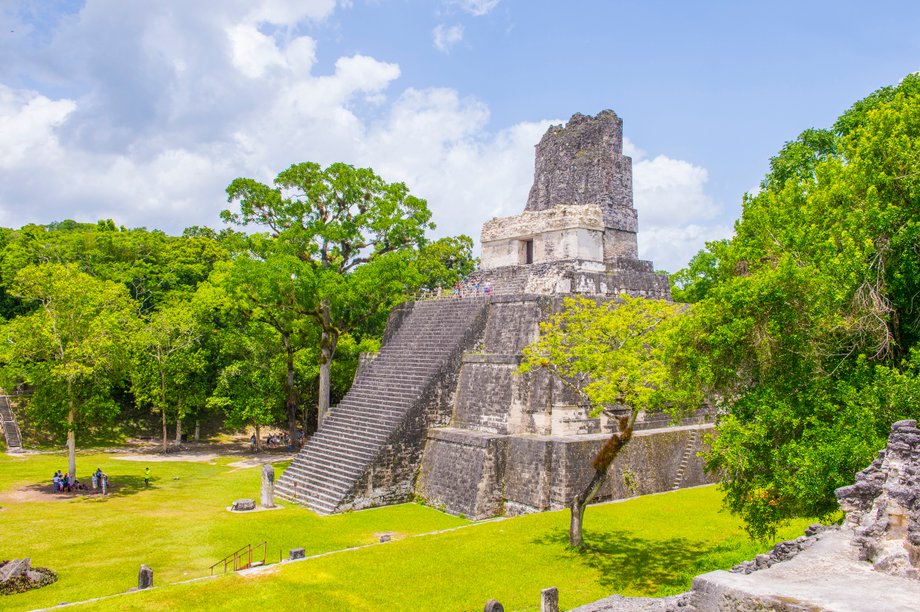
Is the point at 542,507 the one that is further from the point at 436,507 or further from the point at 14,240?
the point at 14,240

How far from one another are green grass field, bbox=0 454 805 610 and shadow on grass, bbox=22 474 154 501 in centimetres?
14

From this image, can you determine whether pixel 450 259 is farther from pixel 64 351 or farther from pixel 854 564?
pixel 854 564

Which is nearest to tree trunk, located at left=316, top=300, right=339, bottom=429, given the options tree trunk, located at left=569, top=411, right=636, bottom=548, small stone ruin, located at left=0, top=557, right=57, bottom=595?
small stone ruin, located at left=0, top=557, right=57, bottom=595

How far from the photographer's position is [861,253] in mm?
9188

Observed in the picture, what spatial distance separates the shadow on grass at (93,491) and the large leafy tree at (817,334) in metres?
16.0

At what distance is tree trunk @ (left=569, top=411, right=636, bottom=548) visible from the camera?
12180mm

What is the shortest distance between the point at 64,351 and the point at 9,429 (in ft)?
35.2

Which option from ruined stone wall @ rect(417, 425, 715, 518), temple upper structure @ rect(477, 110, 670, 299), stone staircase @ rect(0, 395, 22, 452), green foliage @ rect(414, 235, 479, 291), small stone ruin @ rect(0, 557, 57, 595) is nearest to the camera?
small stone ruin @ rect(0, 557, 57, 595)

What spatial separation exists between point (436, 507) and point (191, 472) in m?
9.76

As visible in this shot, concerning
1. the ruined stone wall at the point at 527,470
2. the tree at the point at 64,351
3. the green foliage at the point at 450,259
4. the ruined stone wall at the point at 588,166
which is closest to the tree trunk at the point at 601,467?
the ruined stone wall at the point at 527,470

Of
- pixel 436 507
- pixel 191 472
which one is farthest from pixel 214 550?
pixel 191 472

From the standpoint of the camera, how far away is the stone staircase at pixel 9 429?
2609 cm

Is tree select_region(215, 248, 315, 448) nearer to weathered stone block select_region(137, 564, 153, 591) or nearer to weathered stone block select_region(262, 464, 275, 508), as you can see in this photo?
weathered stone block select_region(262, 464, 275, 508)

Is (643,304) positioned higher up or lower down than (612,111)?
lower down
